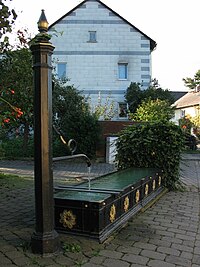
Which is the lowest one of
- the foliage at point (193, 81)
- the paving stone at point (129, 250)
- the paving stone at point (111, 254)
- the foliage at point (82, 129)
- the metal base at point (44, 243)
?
the paving stone at point (129, 250)

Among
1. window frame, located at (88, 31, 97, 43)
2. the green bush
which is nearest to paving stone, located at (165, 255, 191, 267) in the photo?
the green bush

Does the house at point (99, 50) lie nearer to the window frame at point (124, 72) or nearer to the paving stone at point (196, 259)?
the window frame at point (124, 72)

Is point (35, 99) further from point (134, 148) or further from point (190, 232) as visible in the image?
point (134, 148)

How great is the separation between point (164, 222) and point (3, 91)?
466 centimetres

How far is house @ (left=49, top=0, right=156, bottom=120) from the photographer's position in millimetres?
24406

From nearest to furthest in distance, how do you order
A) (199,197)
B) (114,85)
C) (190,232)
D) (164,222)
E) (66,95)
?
(190,232) → (164,222) → (199,197) → (66,95) → (114,85)

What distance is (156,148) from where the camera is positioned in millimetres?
7941

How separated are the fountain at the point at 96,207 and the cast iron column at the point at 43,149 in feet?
1.44

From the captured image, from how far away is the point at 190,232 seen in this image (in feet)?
15.4

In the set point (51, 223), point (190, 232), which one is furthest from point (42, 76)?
point (190, 232)

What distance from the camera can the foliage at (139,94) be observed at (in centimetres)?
2222

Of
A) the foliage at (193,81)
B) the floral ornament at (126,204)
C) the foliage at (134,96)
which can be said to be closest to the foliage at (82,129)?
the foliage at (134,96)

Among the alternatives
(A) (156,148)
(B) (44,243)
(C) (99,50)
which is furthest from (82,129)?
(B) (44,243)

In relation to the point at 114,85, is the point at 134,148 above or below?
below
